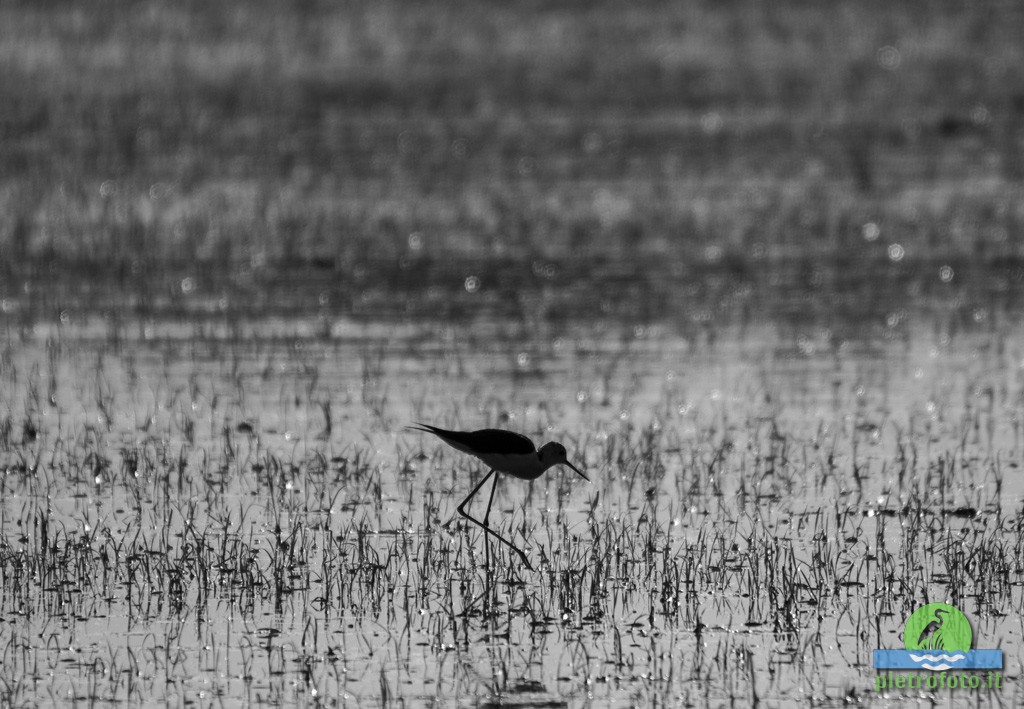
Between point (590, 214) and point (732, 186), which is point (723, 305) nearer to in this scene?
point (590, 214)

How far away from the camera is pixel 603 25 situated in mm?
31531

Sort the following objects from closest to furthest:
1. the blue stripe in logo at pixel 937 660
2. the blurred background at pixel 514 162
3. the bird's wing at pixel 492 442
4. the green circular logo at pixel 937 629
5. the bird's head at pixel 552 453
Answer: the blue stripe in logo at pixel 937 660 → the green circular logo at pixel 937 629 → the bird's wing at pixel 492 442 → the bird's head at pixel 552 453 → the blurred background at pixel 514 162

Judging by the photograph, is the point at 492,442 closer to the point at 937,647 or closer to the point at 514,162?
the point at 937,647

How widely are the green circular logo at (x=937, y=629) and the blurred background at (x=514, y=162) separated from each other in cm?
601

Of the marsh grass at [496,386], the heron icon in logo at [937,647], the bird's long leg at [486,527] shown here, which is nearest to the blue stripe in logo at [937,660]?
the heron icon in logo at [937,647]

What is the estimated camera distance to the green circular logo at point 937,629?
618cm

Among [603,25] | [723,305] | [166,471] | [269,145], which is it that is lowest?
[166,471]

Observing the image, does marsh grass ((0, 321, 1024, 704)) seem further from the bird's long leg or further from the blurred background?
the blurred background

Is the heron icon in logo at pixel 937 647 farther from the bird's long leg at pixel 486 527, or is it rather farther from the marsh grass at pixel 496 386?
the bird's long leg at pixel 486 527

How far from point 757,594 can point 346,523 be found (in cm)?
190

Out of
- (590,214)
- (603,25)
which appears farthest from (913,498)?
(603,25)

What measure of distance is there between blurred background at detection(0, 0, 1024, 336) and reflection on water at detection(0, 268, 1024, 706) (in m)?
1.32

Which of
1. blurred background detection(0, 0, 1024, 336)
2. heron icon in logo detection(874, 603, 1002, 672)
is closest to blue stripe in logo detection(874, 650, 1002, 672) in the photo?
heron icon in logo detection(874, 603, 1002, 672)

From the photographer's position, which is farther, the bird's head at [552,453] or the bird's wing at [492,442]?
the bird's head at [552,453]
